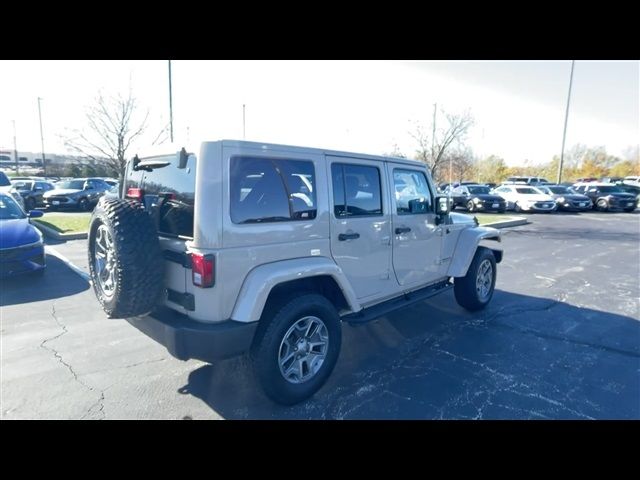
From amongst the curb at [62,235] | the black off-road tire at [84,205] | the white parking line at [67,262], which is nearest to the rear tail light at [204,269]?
the white parking line at [67,262]

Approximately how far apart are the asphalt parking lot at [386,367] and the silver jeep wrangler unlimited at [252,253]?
523 millimetres

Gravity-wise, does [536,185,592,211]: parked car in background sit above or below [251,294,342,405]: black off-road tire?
above

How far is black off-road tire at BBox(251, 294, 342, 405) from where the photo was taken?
278cm

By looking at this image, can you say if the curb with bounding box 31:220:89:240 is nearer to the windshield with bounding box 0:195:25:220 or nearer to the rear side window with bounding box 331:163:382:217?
the windshield with bounding box 0:195:25:220

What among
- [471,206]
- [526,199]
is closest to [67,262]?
[471,206]

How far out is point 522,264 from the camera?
852 cm

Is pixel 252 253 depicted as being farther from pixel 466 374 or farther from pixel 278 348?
pixel 466 374

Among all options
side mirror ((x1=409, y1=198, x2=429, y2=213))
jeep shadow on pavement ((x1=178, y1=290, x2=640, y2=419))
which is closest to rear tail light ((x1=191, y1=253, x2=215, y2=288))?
jeep shadow on pavement ((x1=178, y1=290, x2=640, y2=419))

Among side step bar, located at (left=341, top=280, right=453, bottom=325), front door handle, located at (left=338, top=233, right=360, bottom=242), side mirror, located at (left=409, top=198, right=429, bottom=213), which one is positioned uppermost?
side mirror, located at (left=409, top=198, right=429, bottom=213)

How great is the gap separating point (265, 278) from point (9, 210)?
6604mm

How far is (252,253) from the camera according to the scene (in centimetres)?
273

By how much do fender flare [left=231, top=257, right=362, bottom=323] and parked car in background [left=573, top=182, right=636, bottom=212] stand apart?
27224mm
